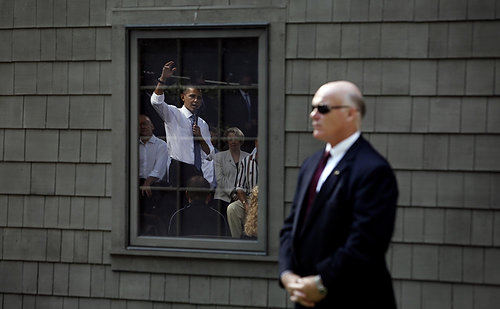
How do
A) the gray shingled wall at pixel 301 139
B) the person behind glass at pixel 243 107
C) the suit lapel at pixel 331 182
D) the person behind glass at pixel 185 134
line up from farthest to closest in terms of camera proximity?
the person behind glass at pixel 185 134 < the person behind glass at pixel 243 107 < the gray shingled wall at pixel 301 139 < the suit lapel at pixel 331 182

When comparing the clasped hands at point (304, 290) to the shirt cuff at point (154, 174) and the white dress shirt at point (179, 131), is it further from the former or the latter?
the shirt cuff at point (154, 174)

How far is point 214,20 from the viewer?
606cm

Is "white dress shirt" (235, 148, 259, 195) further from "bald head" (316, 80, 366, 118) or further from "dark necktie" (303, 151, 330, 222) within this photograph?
"bald head" (316, 80, 366, 118)

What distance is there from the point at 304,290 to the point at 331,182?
1.70 ft

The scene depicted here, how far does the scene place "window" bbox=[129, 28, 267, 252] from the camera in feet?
20.0

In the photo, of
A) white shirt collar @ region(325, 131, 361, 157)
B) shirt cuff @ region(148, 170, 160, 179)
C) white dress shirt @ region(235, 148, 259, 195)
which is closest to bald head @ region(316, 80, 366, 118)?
white shirt collar @ region(325, 131, 361, 157)

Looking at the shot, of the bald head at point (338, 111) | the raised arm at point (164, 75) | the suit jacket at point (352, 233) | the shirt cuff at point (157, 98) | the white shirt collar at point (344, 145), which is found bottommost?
the suit jacket at point (352, 233)

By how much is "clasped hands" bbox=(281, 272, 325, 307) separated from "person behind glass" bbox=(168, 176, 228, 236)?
96.2 inches

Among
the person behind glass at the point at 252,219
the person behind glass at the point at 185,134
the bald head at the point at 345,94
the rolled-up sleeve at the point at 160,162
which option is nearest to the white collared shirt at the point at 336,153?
the bald head at the point at 345,94

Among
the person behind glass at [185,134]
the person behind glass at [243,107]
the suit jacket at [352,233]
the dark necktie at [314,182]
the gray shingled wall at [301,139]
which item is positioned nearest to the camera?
the suit jacket at [352,233]

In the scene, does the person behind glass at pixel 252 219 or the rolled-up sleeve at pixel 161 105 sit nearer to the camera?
the person behind glass at pixel 252 219

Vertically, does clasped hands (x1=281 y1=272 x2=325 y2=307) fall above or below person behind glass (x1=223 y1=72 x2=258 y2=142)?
below

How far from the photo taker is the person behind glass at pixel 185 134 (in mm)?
6227

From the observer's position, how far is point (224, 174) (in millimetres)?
6199
